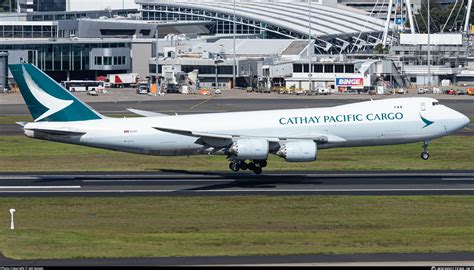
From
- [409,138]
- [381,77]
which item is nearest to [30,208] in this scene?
[409,138]

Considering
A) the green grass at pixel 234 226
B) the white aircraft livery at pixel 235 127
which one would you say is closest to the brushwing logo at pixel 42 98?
the white aircraft livery at pixel 235 127

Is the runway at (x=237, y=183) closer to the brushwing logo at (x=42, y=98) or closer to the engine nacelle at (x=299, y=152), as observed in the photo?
the engine nacelle at (x=299, y=152)

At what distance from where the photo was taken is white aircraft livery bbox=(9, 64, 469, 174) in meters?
66.1

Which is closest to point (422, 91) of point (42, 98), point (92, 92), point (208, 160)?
point (92, 92)

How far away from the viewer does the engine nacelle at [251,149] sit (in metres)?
65.0

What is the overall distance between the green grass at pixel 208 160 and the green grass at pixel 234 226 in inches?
623

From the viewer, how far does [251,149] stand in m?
65.0

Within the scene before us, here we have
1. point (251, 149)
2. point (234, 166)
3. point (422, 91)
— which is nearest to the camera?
point (251, 149)

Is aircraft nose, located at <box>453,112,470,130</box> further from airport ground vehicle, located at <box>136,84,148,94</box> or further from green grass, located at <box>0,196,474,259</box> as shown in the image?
airport ground vehicle, located at <box>136,84,148,94</box>

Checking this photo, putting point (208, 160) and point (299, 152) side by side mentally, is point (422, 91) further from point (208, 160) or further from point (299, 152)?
point (299, 152)

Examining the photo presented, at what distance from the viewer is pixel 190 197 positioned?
199 ft

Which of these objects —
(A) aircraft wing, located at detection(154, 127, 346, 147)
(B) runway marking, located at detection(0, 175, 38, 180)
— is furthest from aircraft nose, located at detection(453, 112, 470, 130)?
(B) runway marking, located at detection(0, 175, 38, 180)

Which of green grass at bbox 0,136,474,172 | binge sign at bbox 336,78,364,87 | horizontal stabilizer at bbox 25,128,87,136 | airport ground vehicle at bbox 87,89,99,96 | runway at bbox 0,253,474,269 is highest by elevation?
binge sign at bbox 336,78,364,87

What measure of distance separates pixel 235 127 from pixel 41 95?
40.2 ft
